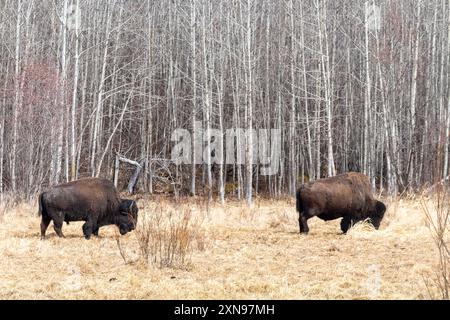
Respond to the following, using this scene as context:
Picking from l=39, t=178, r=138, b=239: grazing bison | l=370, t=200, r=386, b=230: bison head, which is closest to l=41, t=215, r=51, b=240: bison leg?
→ l=39, t=178, r=138, b=239: grazing bison

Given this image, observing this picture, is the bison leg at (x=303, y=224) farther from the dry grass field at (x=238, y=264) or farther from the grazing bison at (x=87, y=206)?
the grazing bison at (x=87, y=206)

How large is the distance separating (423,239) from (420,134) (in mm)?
18556

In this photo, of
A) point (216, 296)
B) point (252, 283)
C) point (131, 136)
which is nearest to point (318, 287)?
point (252, 283)

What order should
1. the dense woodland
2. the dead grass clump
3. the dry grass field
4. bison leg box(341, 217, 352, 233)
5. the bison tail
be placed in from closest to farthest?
1. the dry grass field
2. the bison tail
3. the dead grass clump
4. bison leg box(341, 217, 352, 233)
5. the dense woodland

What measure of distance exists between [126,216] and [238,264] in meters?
4.47

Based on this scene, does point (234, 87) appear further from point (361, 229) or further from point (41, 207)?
point (41, 207)

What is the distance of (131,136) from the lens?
107 feet

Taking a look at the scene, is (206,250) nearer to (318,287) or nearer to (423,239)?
(318,287)

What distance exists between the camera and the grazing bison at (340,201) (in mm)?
13000

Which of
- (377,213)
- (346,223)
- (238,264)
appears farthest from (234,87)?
(238,264)

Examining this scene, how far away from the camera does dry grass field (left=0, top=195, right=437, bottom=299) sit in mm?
7164

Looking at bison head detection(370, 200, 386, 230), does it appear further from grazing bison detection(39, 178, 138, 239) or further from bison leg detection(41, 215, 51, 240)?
bison leg detection(41, 215, 51, 240)

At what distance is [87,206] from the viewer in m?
12.6

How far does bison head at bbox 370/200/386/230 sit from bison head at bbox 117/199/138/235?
17.0 ft
